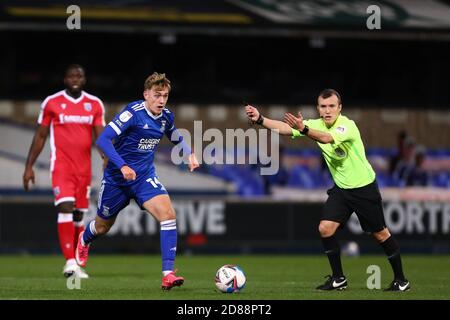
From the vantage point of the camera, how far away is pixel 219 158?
2320 cm

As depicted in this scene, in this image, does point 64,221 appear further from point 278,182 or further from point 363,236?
point 278,182

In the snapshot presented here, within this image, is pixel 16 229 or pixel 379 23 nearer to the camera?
pixel 16 229

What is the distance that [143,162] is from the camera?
10.9 meters

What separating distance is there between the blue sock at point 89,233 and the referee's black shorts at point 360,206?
2.37 m

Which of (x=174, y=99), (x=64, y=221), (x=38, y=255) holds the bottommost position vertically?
(x=38, y=255)

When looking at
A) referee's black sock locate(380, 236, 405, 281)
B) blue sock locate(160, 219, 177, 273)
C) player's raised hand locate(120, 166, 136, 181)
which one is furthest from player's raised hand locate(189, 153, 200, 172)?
referee's black sock locate(380, 236, 405, 281)

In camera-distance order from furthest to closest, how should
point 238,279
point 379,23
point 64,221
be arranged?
point 379,23, point 64,221, point 238,279

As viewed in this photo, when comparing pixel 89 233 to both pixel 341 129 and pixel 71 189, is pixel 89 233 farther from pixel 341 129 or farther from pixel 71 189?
pixel 341 129

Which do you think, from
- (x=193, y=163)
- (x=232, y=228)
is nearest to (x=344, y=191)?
(x=193, y=163)

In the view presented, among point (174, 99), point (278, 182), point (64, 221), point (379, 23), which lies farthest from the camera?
point (174, 99)

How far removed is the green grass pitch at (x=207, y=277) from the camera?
32.9ft

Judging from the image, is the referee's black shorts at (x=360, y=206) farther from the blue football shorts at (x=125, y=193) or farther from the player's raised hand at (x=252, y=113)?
the blue football shorts at (x=125, y=193)

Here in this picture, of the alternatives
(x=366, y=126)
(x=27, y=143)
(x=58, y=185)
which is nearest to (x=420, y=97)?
(x=366, y=126)

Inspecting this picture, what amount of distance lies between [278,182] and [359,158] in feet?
42.5
